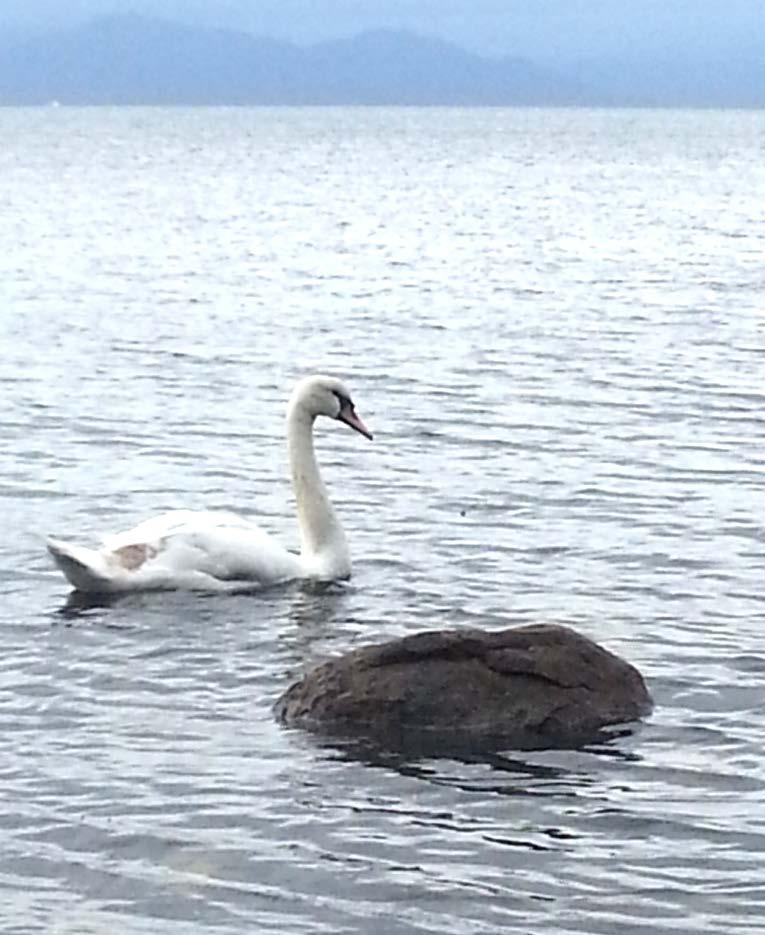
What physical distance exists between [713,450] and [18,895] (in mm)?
12023

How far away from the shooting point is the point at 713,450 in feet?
69.2

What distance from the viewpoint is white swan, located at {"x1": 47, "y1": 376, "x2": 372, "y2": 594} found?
1551cm

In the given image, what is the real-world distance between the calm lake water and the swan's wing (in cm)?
18

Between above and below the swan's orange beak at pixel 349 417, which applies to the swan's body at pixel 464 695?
below

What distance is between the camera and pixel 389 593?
51.7 ft

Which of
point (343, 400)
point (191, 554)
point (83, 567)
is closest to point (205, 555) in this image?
point (191, 554)

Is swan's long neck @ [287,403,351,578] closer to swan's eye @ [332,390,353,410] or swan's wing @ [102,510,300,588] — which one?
swan's eye @ [332,390,353,410]

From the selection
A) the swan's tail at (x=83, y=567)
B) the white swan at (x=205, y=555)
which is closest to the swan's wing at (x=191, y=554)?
the white swan at (x=205, y=555)

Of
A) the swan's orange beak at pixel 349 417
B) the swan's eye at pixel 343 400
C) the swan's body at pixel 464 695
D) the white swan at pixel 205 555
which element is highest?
the swan's eye at pixel 343 400

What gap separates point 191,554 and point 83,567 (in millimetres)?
732

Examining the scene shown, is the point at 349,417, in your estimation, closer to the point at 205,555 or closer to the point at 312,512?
the point at 312,512

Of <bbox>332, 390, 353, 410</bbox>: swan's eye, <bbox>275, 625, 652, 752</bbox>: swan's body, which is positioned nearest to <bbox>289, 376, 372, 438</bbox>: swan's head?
<bbox>332, 390, 353, 410</bbox>: swan's eye

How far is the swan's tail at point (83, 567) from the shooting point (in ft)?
50.2

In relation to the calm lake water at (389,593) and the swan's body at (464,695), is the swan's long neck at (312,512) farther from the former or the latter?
the swan's body at (464,695)
